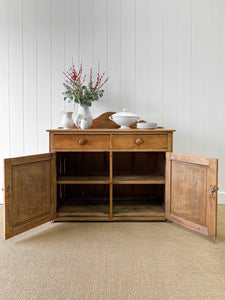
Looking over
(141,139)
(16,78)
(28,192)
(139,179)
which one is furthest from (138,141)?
(16,78)

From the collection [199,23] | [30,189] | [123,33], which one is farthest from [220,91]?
[30,189]

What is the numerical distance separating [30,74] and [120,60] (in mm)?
967

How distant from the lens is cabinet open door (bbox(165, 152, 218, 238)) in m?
1.85

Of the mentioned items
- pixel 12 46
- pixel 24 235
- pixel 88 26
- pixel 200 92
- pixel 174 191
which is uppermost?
pixel 88 26

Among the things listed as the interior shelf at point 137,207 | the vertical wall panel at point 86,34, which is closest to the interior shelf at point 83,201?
the interior shelf at point 137,207

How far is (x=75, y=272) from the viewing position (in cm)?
148

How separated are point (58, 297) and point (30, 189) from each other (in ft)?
3.05

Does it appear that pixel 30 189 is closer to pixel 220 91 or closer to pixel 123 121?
pixel 123 121

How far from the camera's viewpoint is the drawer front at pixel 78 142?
2.23 metres

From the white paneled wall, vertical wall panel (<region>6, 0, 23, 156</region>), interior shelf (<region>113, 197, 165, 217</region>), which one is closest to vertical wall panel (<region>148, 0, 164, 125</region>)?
the white paneled wall

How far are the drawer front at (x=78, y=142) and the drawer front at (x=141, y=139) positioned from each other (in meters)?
0.09

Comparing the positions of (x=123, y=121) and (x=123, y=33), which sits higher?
(x=123, y=33)

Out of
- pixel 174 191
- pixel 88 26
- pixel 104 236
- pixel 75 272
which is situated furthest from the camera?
pixel 88 26

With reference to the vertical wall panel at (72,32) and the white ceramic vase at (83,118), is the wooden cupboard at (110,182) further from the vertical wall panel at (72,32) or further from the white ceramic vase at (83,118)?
the vertical wall panel at (72,32)
